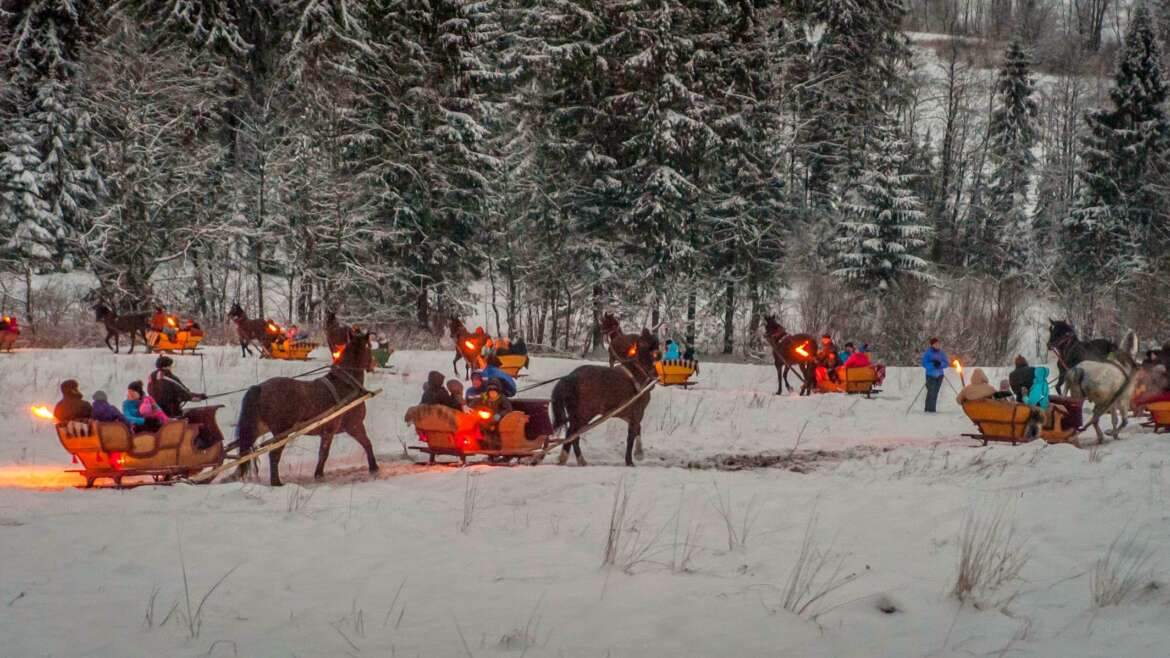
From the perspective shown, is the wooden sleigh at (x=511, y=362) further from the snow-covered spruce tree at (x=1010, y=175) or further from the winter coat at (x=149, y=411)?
the snow-covered spruce tree at (x=1010, y=175)

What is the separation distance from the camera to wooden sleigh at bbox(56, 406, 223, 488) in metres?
9.39

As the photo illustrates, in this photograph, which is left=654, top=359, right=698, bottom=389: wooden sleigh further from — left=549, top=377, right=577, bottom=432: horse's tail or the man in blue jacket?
left=549, top=377, right=577, bottom=432: horse's tail

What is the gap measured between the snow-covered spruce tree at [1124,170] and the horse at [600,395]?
107ft

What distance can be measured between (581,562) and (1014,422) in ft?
28.4

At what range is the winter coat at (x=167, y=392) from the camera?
11047 mm

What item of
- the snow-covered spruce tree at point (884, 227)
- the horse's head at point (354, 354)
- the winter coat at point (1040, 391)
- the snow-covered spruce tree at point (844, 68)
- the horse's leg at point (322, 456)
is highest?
the snow-covered spruce tree at point (844, 68)

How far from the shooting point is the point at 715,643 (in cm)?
483

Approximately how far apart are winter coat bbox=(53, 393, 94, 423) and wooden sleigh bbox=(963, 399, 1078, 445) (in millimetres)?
11361

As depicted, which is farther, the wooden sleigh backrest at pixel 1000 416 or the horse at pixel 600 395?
the horse at pixel 600 395

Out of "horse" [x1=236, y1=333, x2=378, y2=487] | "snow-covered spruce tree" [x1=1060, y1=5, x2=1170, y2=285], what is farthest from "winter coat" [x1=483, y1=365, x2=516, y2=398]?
"snow-covered spruce tree" [x1=1060, y1=5, x2=1170, y2=285]

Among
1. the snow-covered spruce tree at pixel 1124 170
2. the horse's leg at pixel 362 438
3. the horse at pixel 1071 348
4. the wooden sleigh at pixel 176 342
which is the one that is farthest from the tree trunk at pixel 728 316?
the horse's leg at pixel 362 438

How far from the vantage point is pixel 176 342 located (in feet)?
66.6

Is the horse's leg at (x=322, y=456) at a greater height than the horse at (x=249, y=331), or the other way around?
the horse at (x=249, y=331)

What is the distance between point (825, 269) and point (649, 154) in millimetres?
10354
